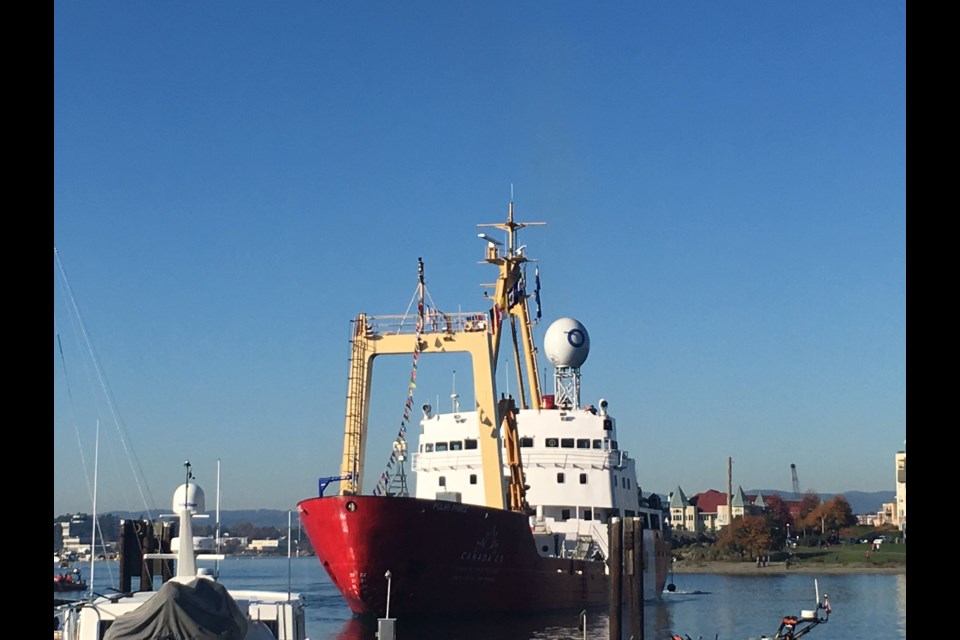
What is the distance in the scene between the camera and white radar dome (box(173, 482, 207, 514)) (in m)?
23.7

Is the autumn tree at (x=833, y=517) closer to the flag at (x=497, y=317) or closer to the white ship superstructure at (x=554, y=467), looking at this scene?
the white ship superstructure at (x=554, y=467)

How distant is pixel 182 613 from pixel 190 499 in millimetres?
6116

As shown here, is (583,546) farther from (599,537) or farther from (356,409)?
(356,409)

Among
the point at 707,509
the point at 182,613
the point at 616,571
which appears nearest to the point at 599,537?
the point at 616,571

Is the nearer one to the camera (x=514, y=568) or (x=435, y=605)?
(x=435, y=605)

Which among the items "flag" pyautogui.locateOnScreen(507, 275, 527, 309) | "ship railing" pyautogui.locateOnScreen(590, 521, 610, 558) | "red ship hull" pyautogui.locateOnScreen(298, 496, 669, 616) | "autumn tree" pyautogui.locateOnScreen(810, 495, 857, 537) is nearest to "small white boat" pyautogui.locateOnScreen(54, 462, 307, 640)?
"red ship hull" pyautogui.locateOnScreen(298, 496, 669, 616)

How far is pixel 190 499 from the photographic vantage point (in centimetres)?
2391

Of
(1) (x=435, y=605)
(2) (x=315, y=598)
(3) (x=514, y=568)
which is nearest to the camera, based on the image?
(1) (x=435, y=605)

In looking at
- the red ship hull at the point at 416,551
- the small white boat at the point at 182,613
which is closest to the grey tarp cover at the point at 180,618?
the small white boat at the point at 182,613

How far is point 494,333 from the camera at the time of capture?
47.9 m

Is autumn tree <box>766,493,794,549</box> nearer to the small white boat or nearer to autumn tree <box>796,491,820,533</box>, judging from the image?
autumn tree <box>796,491,820,533</box>
